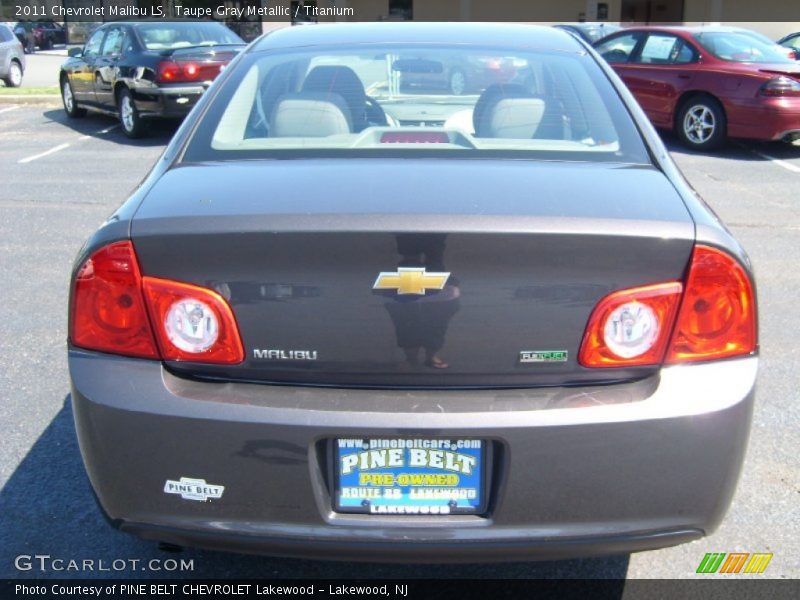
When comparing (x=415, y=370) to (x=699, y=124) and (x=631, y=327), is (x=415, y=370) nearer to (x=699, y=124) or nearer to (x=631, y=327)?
(x=631, y=327)

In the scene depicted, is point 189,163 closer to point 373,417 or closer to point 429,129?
point 429,129

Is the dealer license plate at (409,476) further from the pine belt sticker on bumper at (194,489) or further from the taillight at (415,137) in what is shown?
the taillight at (415,137)

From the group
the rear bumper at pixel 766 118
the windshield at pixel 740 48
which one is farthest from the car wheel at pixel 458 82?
the windshield at pixel 740 48

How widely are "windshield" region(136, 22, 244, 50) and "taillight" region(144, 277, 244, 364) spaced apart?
10.2 meters

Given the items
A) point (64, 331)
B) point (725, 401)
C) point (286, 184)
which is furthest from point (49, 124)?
point (725, 401)

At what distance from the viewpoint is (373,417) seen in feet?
6.42

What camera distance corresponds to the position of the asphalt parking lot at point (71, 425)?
8.75 ft

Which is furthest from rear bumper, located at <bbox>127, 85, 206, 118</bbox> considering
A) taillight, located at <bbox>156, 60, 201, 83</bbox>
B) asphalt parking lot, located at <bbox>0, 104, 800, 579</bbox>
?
asphalt parking lot, located at <bbox>0, 104, 800, 579</bbox>

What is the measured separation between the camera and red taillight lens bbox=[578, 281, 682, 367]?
6.52 ft

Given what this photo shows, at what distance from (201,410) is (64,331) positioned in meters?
2.91

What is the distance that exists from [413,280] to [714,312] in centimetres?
74

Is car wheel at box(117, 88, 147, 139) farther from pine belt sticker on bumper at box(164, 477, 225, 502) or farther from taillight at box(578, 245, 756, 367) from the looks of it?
taillight at box(578, 245, 756, 367)

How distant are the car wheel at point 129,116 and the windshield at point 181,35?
0.75 m

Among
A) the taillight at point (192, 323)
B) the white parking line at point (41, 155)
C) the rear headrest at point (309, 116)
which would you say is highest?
the rear headrest at point (309, 116)
